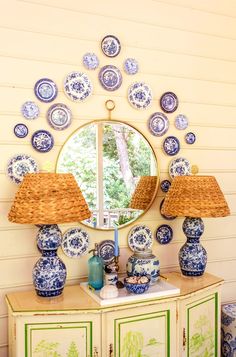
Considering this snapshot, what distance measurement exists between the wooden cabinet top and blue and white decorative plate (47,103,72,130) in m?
0.89

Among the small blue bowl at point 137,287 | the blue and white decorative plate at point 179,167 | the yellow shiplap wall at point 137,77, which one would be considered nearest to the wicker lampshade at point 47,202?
the yellow shiplap wall at point 137,77

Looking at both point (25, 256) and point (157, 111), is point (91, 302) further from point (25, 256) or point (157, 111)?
point (157, 111)

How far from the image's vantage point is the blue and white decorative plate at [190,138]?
2457mm

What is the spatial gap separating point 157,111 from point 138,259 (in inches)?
36.5

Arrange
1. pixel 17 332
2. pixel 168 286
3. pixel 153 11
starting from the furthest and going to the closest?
1. pixel 153 11
2. pixel 168 286
3. pixel 17 332

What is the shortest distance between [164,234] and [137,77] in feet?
3.24

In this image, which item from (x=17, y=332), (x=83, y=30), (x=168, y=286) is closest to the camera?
(x=17, y=332)

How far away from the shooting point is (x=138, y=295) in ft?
6.00

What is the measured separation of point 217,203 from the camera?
6.83 ft

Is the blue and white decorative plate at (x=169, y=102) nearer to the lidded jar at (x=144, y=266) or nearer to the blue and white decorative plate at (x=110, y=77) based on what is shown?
the blue and white decorative plate at (x=110, y=77)

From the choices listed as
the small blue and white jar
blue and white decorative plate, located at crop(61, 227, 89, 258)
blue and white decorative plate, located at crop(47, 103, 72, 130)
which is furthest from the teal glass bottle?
blue and white decorative plate, located at crop(47, 103, 72, 130)

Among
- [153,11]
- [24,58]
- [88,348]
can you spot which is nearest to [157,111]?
[153,11]

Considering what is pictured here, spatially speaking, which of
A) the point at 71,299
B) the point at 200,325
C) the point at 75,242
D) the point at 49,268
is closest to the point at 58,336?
the point at 71,299

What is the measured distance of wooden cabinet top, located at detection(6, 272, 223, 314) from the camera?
1.70 meters
